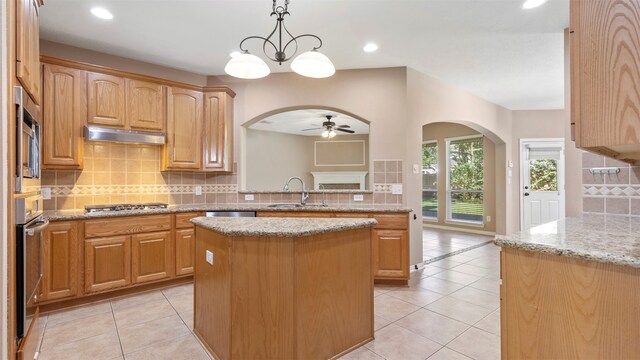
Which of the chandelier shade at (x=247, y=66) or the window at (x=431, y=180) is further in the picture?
the window at (x=431, y=180)

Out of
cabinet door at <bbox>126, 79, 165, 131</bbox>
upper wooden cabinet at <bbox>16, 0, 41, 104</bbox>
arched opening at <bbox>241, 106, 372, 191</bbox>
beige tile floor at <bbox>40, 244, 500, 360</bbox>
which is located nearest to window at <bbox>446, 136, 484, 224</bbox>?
arched opening at <bbox>241, 106, 372, 191</bbox>

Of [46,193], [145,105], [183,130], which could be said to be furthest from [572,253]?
[46,193]

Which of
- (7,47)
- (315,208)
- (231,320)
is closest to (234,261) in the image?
(231,320)

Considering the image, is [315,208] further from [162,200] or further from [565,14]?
[565,14]

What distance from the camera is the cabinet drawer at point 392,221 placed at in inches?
134

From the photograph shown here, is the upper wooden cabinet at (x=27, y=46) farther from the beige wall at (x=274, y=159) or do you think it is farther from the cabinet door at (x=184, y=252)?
the beige wall at (x=274, y=159)

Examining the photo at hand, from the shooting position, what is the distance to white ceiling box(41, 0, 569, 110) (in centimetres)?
263

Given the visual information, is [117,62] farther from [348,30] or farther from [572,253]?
[572,253]

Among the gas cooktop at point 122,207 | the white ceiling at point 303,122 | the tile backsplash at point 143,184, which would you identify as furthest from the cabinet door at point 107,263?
the white ceiling at point 303,122

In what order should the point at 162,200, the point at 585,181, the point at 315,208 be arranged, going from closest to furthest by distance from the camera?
1. the point at 585,181
2. the point at 315,208
3. the point at 162,200

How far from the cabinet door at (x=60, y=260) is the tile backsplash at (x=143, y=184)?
630 millimetres

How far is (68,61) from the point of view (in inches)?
118

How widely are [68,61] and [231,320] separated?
10.1 feet

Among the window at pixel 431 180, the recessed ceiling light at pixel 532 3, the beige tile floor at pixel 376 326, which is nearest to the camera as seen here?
the beige tile floor at pixel 376 326
